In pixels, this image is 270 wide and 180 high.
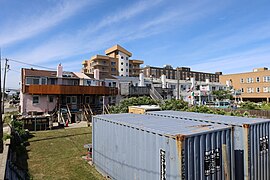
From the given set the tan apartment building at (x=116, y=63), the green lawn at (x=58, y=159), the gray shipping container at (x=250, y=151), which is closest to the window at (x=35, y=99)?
the green lawn at (x=58, y=159)

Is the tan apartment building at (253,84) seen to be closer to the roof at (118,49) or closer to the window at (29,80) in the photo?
the roof at (118,49)

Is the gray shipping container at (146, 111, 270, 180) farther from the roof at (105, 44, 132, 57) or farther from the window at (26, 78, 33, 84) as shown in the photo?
the roof at (105, 44, 132, 57)

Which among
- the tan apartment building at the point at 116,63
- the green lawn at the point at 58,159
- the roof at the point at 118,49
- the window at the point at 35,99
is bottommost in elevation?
the green lawn at the point at 58,159

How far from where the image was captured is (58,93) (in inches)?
1125

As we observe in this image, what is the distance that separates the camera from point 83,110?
1206 inches

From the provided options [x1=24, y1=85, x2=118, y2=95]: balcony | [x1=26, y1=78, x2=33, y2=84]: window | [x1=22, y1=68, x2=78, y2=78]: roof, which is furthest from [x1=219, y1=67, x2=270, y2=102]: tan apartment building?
[x1=26, y1=78, x2=33, y2=84]: window

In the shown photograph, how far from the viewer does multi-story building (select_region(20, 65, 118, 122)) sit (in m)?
28.2

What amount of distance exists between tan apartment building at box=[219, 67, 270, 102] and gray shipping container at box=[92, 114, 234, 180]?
59067mm

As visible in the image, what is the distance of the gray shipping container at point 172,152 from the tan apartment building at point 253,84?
59067 millimetres

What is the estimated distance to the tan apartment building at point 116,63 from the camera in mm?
67188

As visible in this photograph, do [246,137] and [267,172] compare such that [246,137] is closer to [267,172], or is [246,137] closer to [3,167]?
[267,172]

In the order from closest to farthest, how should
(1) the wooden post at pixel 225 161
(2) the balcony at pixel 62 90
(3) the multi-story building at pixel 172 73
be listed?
(1) the wooden post at pixel 225 161, (2) the balcony at pixel 62 90, (3) the multi-story building at pixel 172 73

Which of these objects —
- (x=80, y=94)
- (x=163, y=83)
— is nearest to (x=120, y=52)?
(x=163, y=83)

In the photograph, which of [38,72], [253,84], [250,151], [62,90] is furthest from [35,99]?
[253,84]
